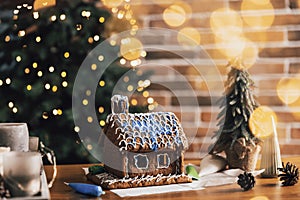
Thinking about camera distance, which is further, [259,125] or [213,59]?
[213,59]

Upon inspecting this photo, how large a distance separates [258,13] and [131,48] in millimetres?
624

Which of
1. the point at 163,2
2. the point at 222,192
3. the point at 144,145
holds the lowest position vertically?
the point at 222,192

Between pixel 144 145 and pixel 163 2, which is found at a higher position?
pixel 163 2

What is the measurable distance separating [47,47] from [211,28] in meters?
0.77

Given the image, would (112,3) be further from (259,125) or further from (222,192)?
(222,192)

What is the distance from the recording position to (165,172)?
1.93m

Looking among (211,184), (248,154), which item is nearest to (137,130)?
(211,184)

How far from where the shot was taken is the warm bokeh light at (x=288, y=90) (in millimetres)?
2699

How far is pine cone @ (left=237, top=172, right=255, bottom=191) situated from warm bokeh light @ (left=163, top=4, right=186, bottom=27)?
39.7 inches

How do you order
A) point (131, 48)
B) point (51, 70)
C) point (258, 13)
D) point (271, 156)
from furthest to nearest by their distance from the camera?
point (258, 13) < point (131, 48) < point (51, 70) < point (271, 156)

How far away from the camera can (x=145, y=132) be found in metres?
1.90

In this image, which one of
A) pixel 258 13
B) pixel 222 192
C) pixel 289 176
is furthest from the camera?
pixel 258 13

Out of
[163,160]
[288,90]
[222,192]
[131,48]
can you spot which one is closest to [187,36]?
[131,48]

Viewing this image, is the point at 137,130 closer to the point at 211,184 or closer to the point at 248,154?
the point at 211,184
